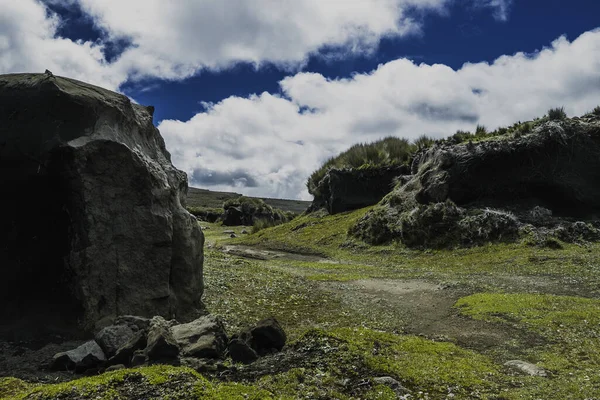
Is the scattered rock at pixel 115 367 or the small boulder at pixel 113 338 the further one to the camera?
the small boulder at pixel 113 338

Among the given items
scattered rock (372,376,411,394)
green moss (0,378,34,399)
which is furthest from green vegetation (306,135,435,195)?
green moss (0,378,34,399)

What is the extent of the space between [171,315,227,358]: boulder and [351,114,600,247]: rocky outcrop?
30.6 meters

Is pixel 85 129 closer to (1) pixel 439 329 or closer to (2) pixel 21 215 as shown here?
(2) pixel 21 215

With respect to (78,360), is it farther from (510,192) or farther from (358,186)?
(358,186)

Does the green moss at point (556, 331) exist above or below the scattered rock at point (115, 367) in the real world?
above

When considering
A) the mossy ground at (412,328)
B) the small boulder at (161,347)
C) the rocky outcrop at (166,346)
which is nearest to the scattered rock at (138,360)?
the rocky outcrop at (166,346)

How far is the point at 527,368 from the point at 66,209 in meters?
17.6

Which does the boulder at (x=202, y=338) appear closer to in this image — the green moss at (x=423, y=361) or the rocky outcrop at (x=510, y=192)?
the green moss at (x=423, y=361)

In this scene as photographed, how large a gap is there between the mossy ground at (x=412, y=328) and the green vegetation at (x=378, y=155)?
29517 millimetres

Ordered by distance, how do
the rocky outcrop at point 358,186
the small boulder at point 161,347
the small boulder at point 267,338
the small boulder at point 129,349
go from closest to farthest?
the small boulder at point 161,347
the small boulder at point 129,349
the small boulder at point 267,338
the rocky outcrop at point 358,186

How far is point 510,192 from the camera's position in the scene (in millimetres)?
44688

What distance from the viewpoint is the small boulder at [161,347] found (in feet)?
44.9

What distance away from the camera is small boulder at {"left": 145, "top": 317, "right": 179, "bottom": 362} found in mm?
13680

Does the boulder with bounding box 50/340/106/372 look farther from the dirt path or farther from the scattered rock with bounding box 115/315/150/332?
the dirt path
